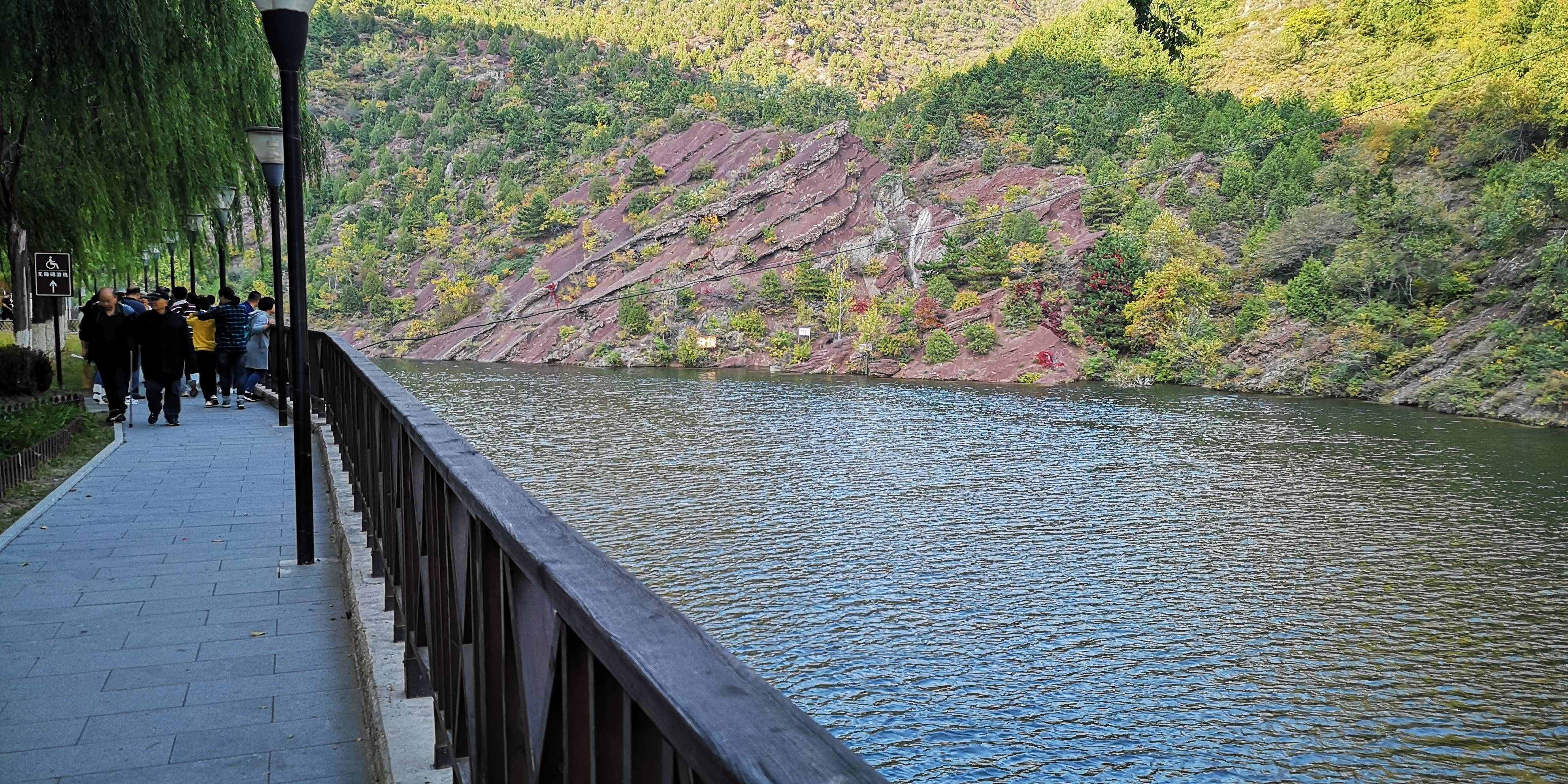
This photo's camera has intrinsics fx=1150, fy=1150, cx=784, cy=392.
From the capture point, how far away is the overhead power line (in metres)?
39.8

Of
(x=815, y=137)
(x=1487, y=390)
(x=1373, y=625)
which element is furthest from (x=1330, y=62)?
(x=1373, y=625)

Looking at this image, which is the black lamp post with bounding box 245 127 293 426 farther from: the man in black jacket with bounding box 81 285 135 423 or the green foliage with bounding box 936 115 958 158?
the green foliage with bounding box 936 115 958 158

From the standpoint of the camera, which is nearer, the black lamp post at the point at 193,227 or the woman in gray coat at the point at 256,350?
the black lamp post at the point at 193,227

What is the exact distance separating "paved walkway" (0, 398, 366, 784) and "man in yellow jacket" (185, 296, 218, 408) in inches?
247

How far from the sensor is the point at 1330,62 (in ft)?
161

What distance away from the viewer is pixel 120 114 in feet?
30.3

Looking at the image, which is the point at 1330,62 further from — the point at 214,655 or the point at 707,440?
the point at 214,655

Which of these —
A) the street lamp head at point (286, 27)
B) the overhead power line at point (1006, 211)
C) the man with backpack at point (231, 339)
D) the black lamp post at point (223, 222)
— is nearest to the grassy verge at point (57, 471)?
the man with backpack at point (231, 339)

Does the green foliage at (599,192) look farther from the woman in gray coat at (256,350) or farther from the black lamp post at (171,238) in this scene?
the woman in gray coat at (256,350)

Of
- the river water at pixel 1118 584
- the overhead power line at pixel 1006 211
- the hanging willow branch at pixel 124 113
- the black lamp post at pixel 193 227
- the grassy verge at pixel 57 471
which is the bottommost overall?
the river water at pixel 1118 584

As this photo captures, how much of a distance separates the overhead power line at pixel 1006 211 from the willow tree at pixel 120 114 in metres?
31.9

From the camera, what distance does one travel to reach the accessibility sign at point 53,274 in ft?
39.8

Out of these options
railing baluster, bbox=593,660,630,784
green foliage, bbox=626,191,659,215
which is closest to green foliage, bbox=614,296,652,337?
green foliage, bbox=626,191,659,215

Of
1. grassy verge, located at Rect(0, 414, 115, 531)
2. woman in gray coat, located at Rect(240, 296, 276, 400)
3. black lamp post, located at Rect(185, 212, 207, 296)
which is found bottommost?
grassy verge, located at Rect(0, 414, 115, 531)
